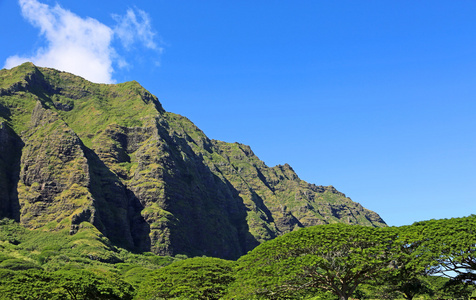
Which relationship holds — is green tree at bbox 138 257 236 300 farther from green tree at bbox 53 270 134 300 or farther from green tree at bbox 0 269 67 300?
green tree at bbox 0 269 67 300

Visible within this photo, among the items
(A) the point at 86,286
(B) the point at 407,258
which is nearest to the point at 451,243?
(B) the point at 407,258

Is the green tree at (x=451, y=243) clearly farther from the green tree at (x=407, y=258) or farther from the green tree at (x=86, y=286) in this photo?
the green tree at (x=86, y=286)

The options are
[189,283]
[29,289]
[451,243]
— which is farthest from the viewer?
[189,283]

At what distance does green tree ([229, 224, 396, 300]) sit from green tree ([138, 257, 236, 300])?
10107 millimetres

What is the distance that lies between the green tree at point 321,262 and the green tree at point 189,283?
10107mm

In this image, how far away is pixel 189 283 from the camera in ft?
191

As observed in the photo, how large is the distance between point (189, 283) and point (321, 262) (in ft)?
76.8

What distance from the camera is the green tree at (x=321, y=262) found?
43.8 meters

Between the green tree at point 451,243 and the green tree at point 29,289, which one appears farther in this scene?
the green tree at point 29,289

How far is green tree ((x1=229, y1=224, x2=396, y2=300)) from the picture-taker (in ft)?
144

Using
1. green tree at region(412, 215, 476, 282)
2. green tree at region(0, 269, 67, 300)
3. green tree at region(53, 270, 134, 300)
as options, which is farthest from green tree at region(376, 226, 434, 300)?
green tree at region(0, 269, 67, 300)

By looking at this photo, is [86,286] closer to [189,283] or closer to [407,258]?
[189,283]

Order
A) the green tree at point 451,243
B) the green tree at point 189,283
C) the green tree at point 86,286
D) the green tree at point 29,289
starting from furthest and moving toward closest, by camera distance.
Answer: the green tree at point 86,286, the green tree at point 189,283, the green tree at point 29,289, the green tree at point 451,243

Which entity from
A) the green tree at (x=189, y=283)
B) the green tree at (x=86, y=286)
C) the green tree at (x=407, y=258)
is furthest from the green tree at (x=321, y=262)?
the green tree at (x=86, y=286)
